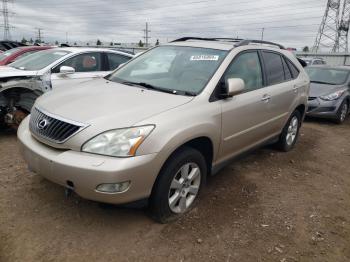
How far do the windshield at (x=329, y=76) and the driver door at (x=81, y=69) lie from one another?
579 cm

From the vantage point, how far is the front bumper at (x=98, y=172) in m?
2.56

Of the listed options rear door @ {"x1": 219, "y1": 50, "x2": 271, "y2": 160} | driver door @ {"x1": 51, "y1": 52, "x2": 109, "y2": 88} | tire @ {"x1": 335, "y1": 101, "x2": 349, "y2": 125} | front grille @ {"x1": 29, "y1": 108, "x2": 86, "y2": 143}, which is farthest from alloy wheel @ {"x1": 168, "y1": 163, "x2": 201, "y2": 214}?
tire @ {"x1": 335, "y1": 101, "x2": 349, "y2": 125}

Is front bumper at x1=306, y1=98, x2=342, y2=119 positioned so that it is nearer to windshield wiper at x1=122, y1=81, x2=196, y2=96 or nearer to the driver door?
the driver door

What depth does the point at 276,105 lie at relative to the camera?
178 inches

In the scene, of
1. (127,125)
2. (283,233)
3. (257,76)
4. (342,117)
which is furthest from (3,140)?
(342,117)

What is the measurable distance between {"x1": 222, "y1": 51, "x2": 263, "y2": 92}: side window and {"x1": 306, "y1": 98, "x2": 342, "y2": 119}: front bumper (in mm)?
4383

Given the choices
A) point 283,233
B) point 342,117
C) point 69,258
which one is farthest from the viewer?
point 342,117

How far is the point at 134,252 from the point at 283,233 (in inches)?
56.1

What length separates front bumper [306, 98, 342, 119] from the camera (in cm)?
796

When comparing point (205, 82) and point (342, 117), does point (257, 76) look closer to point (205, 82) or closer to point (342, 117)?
point (205, 82)

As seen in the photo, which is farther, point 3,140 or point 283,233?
point 3,140

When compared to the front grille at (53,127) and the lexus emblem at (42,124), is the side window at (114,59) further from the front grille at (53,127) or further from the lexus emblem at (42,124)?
the lexus emblem at (42,124)

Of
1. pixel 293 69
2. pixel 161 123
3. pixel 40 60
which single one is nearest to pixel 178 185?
pixel 161 123

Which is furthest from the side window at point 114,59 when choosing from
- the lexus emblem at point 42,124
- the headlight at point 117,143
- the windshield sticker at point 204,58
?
the headlight at point 117,143
